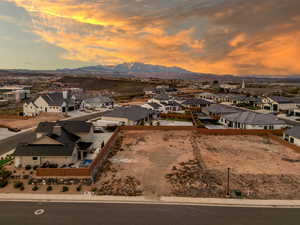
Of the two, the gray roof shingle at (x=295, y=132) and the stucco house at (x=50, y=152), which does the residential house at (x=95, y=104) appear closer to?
the stucco house at (x=50, y=152)

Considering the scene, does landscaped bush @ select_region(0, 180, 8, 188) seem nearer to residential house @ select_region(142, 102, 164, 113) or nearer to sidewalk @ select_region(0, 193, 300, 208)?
sidewalk @ select_region(0, 193, 300, 208)

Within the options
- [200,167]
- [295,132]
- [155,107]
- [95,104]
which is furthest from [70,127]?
[95,104]

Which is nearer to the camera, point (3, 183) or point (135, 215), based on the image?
point (135, 215)

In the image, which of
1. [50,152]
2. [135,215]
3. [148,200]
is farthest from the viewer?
[50,152]

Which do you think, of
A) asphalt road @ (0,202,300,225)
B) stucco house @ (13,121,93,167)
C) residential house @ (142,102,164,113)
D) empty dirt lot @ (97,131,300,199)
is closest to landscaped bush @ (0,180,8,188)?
asphalt road @ (0,202,300,225)

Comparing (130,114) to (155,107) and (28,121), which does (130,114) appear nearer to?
(155,107)

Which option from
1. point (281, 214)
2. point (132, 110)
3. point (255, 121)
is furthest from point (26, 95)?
point (281, 214)

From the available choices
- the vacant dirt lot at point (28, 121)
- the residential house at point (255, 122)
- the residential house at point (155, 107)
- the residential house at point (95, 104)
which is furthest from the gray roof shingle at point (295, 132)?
the residential house at point (95, 104)
